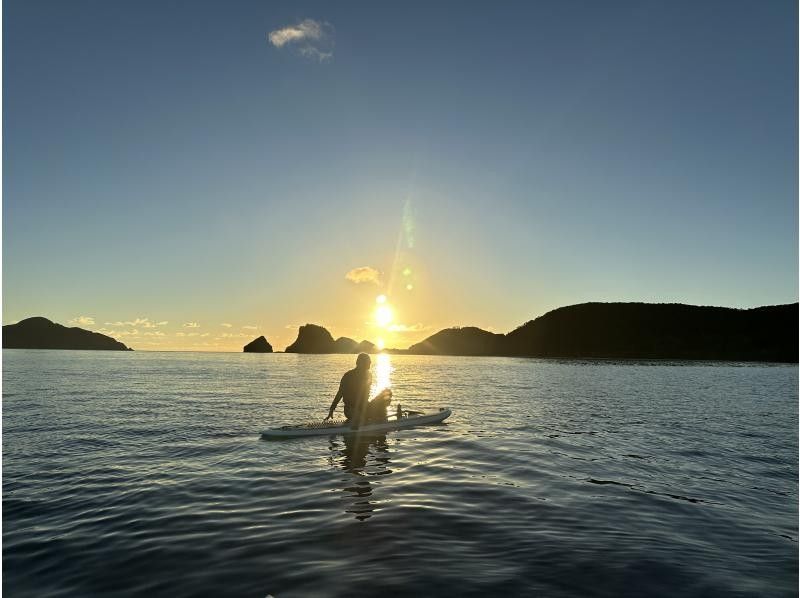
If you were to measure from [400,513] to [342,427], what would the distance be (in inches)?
479

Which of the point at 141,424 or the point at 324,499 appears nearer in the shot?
the point at 324,499

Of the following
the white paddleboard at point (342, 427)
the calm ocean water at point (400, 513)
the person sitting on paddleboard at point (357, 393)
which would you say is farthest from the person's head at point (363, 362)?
the calm ocean water at point (400, 513)

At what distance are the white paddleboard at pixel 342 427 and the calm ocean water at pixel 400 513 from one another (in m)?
0.64

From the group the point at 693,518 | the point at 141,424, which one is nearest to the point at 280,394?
the point at 141,424

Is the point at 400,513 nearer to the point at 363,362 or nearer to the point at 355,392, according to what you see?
the point at 363,362

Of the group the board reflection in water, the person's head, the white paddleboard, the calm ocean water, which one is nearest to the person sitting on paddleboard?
the person's head

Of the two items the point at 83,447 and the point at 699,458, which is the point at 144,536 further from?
the point at 699,458

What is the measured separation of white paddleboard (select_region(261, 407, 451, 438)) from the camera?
22.0 metres

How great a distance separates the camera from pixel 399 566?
27.8 ft

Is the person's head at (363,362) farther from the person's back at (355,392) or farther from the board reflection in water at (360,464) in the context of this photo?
the board reflection in water at (360,464)

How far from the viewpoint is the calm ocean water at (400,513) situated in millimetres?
8148

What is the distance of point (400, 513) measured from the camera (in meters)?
11.5

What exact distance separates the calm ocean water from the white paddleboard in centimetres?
64

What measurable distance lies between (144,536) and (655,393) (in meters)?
53.4
